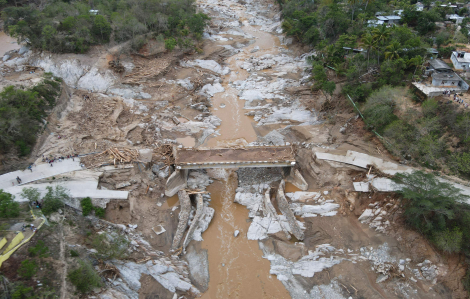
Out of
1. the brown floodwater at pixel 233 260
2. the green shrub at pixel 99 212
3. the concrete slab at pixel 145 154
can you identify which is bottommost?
the brown floodwater at pixel 233 260

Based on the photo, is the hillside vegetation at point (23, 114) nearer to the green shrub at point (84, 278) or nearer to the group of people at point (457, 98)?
the green shrub at point (84, 278)

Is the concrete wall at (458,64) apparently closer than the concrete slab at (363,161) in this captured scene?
No

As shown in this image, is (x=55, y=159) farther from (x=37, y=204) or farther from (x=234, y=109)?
(x=234, y=109)

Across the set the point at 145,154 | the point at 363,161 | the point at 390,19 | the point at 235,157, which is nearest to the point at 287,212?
the point at 235,157

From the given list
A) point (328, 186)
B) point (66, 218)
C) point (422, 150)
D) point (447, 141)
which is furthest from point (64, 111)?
point (447, 141)

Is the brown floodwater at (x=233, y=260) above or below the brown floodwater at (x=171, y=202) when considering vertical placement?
below

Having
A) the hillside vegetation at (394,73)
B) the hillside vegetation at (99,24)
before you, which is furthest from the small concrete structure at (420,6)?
the hillside vegetation at (99,24)

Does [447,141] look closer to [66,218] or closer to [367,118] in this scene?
[367,118]
